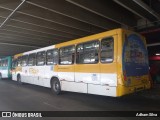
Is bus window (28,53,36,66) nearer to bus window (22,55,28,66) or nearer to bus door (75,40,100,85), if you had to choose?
bus window (22,55,28,66)

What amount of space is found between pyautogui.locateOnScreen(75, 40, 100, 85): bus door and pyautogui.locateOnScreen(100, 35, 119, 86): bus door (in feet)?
1.01

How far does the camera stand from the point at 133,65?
25.0 feet

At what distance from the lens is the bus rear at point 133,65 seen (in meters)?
7.16

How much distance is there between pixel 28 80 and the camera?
1502cm

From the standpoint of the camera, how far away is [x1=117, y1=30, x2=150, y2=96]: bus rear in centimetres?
716

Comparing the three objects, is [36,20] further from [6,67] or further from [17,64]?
[6,67]

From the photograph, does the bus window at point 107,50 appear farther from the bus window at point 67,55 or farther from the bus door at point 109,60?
the bus window at point 67,55

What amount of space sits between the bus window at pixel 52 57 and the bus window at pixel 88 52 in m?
2.22

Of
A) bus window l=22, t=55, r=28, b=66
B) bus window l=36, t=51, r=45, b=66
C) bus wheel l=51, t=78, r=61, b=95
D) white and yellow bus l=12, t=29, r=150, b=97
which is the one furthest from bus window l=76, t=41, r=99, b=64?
bus window l=22, t=55, r=28, b=66

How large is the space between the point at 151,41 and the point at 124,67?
920 cm

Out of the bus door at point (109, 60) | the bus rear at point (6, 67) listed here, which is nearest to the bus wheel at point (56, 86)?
the bus door at point (109, 60)

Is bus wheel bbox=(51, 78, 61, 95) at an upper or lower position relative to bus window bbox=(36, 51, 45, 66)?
lower

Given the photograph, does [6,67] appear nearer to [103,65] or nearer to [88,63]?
[88,63]

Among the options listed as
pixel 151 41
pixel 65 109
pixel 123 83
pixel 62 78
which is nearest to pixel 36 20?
pixel 62 78
